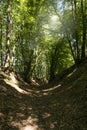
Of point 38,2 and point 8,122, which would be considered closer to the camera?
point 8,122

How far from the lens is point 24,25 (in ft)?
95.6

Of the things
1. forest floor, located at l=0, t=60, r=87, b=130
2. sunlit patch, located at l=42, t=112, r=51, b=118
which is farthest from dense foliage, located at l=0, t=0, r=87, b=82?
sunlit patch, located at l=42, t=112, r=51, b=118

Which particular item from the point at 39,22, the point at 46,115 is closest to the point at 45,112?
the point at 46,115

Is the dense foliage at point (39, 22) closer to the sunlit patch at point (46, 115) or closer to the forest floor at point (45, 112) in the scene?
the forest floor at point (45, 112)

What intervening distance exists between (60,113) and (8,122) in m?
3.02

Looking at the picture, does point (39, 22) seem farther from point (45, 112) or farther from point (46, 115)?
point (46, 115)

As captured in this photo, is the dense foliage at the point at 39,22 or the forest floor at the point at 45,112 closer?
the forest floor at the point at 45,112

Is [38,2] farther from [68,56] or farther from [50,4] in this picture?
[68,56]

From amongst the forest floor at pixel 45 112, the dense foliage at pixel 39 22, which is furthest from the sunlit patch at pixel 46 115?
the dense foliage at pixel 39 22

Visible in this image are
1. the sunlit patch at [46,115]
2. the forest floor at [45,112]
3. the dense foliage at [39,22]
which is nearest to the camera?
the forest floor at [45,112]

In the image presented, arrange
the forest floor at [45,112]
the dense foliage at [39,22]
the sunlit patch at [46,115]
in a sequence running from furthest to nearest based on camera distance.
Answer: the dense foliage at [39,22], the sunlit patch at [46,115], the forest floor at [45,112]

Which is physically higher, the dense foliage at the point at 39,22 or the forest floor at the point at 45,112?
the dense foliage at the point at 39,22

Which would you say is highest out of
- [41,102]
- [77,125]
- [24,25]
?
[24,25]

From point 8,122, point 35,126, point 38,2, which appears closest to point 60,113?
point 35,126
